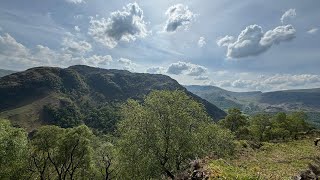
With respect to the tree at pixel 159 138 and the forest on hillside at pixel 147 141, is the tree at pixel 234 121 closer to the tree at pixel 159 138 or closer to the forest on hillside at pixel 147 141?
the forest on hillside at pixel 147 141

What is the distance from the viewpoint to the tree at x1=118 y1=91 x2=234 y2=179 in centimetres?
4675

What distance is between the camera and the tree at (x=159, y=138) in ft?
153

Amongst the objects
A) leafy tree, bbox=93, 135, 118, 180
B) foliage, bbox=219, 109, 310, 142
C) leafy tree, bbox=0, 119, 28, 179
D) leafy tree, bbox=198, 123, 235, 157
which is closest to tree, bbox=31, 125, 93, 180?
leafy tree, bbox=93, 135, 118, 180

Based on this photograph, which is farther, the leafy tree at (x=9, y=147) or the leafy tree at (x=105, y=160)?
the leafy tree at (x=105, y=160)

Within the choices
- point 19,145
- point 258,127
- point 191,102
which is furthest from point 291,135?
point 19,145

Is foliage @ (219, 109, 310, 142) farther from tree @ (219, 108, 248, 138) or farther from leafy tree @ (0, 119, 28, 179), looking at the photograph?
leafy tree @ (0, 119, 28, 179)

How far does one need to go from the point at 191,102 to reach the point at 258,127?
8716 centimetres

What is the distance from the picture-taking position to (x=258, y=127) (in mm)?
129125

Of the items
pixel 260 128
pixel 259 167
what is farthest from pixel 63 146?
pixel 260 128

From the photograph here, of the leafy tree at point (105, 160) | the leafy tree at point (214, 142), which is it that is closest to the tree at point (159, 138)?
the leafy tree at point (214, 142)

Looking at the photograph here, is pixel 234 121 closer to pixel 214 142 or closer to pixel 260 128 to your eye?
pixel 260 128

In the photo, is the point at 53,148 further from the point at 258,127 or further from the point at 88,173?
the point at 258,127

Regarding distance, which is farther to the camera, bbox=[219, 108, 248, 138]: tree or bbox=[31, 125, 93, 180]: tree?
bbox=[219, 108, 248, 138]: tree

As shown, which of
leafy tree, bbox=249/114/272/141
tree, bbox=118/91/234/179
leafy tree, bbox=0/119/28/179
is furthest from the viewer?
leafy tree, bbox=249/114/272/141
